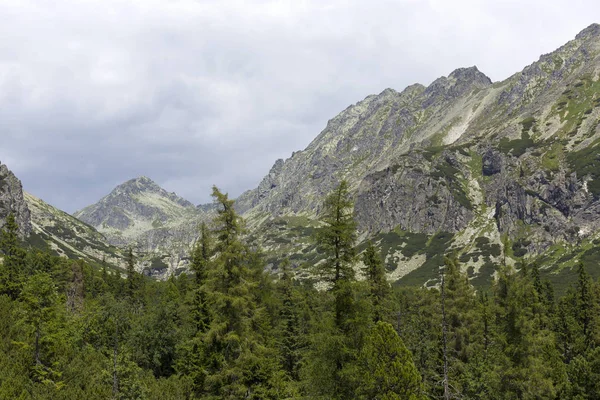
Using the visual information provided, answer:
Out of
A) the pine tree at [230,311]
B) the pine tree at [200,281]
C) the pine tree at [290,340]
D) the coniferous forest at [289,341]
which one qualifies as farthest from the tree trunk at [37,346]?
the pine tree at [290,340]

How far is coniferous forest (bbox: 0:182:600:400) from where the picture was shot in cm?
2555

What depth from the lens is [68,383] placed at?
31.5m

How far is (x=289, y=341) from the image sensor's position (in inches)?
1887

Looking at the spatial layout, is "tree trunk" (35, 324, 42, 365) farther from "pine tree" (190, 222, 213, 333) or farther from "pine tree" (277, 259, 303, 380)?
"pine tree" (277, 259, 303, 380)

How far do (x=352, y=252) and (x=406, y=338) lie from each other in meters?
28.8

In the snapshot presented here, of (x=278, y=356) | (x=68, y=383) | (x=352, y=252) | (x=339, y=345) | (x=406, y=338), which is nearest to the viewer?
(x=339, y=345)

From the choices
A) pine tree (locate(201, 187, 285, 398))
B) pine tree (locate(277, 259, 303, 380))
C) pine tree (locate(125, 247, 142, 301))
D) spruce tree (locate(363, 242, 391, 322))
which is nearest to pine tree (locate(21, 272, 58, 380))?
pine tree (locate(201, 187, 285, 398))

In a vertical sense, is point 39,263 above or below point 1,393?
above

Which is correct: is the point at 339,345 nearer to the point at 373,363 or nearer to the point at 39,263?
the point at 373,363

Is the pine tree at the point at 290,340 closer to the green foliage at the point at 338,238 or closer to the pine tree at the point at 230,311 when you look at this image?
the pine tree at the point at 230,311

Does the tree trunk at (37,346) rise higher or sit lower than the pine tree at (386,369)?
higher

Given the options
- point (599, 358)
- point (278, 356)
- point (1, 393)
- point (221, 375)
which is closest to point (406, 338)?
point (278, 356)

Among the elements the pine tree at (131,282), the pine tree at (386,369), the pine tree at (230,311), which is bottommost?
the pine tree at (386,369)

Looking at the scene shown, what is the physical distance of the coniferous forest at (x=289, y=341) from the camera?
83.8 feet
